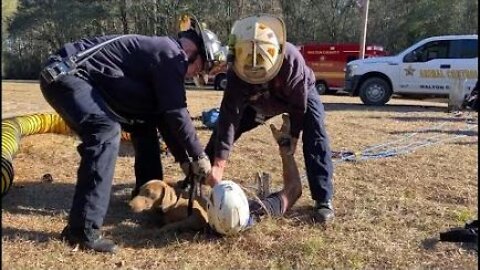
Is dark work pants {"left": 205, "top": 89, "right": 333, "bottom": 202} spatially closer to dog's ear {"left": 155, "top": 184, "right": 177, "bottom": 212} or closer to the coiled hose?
dog's ear {"left": 155, "top": 184, "right": 177, "bottom": 212}

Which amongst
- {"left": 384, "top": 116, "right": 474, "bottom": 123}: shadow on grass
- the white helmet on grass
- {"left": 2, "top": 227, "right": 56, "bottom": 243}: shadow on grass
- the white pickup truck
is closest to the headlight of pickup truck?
the white pickup truck

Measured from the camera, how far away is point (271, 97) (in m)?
4.31

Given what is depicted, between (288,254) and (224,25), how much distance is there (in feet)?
114

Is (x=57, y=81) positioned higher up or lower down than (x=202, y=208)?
higher up

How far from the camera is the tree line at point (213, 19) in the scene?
36.6 metres

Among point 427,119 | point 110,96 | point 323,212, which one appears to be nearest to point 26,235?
point 110,96

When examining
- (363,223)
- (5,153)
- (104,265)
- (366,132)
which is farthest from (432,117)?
(104,265)

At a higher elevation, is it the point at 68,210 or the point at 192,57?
the point at 192,57

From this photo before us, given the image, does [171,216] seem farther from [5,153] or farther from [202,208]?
[5,153]

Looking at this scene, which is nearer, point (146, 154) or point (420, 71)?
point (146, 154)

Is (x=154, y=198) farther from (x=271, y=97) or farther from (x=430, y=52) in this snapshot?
(x=430, y=52)

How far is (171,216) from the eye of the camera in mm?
4195

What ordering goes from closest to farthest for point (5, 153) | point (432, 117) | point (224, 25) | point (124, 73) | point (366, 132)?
point (124, 73) → point (5, 153) → point (366, 132) → point (432, 117) → point (224, 25)

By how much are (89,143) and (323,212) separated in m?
1.67
